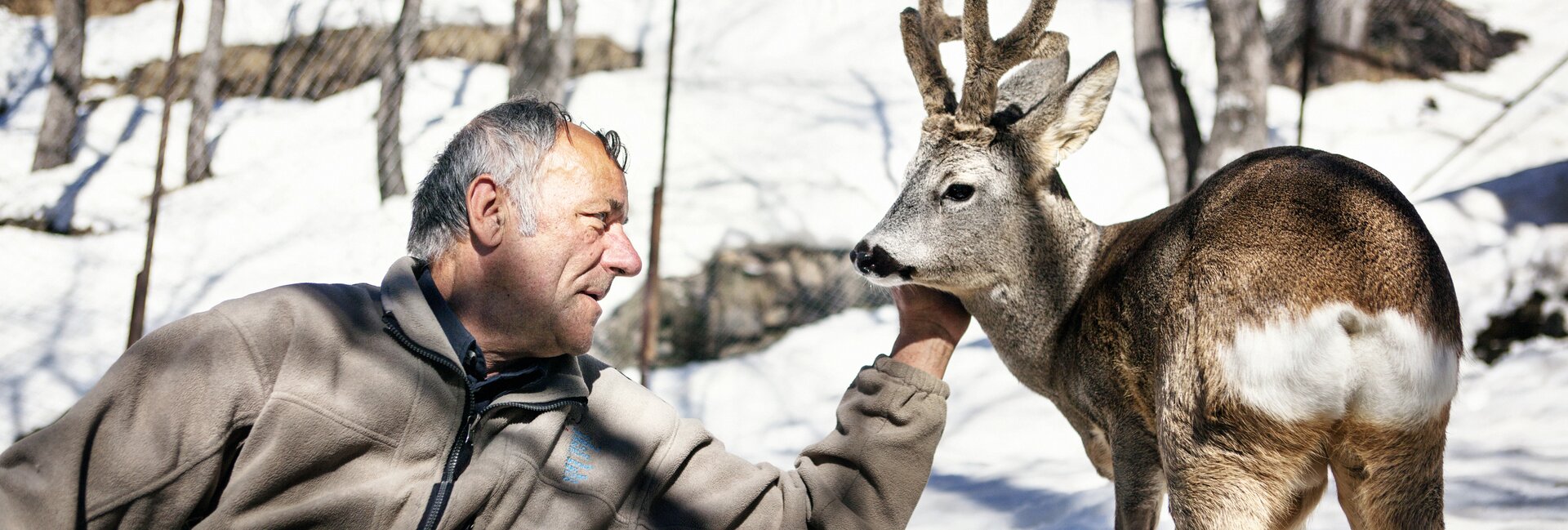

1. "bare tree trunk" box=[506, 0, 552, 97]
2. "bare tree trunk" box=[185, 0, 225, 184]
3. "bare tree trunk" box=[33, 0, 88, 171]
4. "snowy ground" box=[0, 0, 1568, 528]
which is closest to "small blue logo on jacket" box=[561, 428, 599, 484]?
"snowy ground" box=[0, 0, 1568, 528]

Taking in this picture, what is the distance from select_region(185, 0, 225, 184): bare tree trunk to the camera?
916 centimetres

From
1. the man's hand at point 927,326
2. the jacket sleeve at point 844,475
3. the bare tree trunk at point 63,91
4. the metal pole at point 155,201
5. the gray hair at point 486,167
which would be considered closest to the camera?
the gray hair at point 486,167

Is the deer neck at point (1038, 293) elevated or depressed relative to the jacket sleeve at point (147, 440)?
elevated

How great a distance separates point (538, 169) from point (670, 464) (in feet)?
2.13

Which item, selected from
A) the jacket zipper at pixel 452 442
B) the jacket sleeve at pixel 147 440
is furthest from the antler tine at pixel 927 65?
the jacket sleeve at pixel 147 440

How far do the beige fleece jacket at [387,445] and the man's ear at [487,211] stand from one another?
0.49ft

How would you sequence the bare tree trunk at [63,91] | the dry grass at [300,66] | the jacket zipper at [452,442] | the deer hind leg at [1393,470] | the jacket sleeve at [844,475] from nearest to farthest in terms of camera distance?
1. the jacket zipper at [452,442]
2. the deer hind leg at [1393,470]
3. the jacket sleeve at [844,475]
4. the bare tree trunk at [63,91]
5. the dry grass at [300,66]

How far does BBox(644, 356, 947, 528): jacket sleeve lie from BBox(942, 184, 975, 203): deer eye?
0.90 meters

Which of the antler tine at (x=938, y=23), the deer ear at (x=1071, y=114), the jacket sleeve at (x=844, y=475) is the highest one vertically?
the antler tine at (x=938, y=23)

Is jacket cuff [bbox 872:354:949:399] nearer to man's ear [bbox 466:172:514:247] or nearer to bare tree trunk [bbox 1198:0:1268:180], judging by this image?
man's ear [bbox 466:172:514:247]

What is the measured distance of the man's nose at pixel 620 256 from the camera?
2314 millimetres

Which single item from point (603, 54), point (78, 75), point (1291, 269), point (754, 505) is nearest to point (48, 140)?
point (78, 75)

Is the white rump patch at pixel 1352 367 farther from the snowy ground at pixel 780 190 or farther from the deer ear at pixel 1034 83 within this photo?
the snowy ground at pixel 780 190

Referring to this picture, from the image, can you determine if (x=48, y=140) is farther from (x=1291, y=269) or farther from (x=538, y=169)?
(x=1291, y=269)
